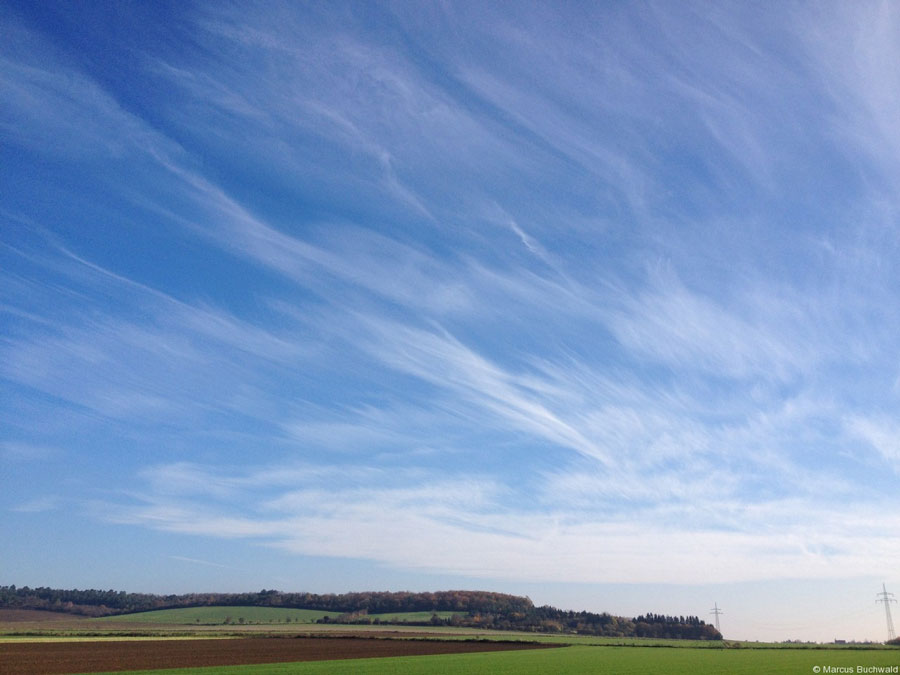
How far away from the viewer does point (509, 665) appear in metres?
64.8

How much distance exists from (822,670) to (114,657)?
7172cm

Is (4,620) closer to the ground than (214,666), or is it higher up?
closer to the ground

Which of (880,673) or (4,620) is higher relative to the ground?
(880,673)

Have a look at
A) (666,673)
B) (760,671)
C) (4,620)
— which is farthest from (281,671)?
(4,620)

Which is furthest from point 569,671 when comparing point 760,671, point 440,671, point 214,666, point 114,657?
point 114,657

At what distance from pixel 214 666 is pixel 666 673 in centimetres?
4224

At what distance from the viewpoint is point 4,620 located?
198875 mm

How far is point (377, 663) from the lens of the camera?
64562 millimetres

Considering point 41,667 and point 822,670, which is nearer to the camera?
point 41,667

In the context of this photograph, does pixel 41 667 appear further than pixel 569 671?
No

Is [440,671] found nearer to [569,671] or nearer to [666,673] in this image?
[569,671]

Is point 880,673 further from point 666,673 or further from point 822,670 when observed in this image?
point 666,673

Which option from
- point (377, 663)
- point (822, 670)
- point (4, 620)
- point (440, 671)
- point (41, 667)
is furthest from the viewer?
point (4, 620)

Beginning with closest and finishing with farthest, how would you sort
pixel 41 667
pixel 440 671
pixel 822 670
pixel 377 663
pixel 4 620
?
1. pixel 41 667
2. pixel 440 671
3. pixel 822 670
4. pixel 377 663
5. pixel 4 620
